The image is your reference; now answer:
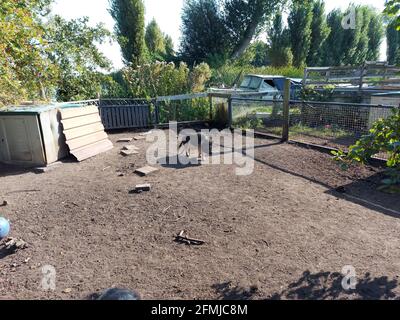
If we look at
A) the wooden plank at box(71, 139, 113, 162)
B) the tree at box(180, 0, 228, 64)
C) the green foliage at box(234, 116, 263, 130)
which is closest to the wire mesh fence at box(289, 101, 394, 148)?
the green foliage at box(234, 116, 263, 130)

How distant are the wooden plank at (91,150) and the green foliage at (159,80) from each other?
13.2ft

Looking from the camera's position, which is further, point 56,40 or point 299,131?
point 56,40

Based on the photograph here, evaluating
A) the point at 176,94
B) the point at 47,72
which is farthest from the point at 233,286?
the point at 176,94

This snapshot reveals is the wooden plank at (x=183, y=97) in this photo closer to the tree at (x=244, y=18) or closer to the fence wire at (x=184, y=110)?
the fence wire at (x=184, y=110)

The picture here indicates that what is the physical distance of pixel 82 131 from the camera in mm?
7449

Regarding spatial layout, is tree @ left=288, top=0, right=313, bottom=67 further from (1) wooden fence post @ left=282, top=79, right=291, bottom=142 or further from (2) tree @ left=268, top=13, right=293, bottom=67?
(1) wooden fence post @ left=282, top=79, right=291, bottom=142

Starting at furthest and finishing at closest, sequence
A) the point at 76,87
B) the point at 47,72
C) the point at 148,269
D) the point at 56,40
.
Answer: the point at 76,87
the point at 56,40
the point at 47,72
the point at 148,269

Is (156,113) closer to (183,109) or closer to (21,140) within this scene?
(183,109)

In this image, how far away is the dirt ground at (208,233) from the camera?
272cm

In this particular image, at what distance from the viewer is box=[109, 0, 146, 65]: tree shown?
2259 cm
